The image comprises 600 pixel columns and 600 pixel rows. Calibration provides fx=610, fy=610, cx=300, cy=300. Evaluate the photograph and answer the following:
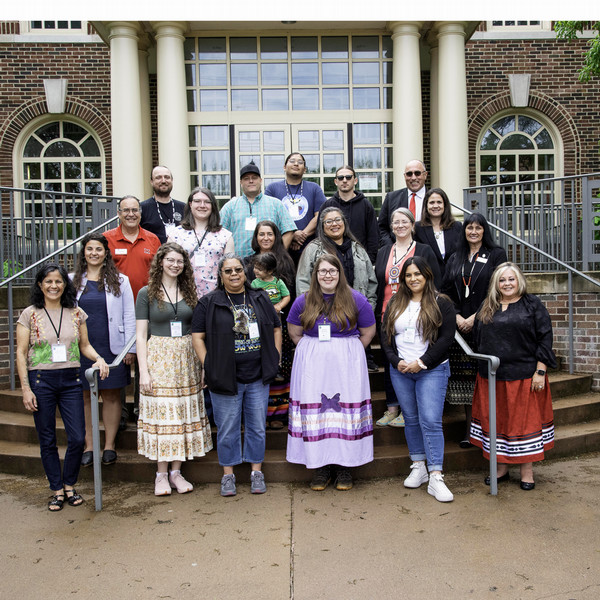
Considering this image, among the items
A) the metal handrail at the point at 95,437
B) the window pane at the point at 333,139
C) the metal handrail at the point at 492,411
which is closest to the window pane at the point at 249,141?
the window pane at the point at 333,139

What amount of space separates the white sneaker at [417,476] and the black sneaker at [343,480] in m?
0.40

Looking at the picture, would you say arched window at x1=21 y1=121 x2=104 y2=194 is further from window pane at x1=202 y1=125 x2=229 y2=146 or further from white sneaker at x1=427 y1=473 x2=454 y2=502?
white sneaker at x1=427 y1=473 x2=454 y2=502

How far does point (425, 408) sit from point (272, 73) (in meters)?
7.76

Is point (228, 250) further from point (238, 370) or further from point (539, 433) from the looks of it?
point (539, 433)

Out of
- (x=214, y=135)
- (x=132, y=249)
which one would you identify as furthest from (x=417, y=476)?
(x=214, y=135)

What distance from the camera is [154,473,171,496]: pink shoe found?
4.25 meters

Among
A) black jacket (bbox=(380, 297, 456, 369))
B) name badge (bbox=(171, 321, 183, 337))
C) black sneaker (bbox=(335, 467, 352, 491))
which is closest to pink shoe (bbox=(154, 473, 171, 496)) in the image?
name badge (bbox=(171, 321, 183, 337))

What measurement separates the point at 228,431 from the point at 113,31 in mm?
7412

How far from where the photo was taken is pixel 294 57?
1030 centimetres

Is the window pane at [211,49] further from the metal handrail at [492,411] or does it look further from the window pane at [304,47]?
the metal handrail at [492,411]

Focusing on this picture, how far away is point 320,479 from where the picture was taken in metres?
4.33

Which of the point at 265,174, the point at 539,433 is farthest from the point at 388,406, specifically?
the point at 265,174

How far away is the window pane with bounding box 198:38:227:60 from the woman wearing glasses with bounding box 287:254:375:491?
7.10m

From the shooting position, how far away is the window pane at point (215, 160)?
10.1m
